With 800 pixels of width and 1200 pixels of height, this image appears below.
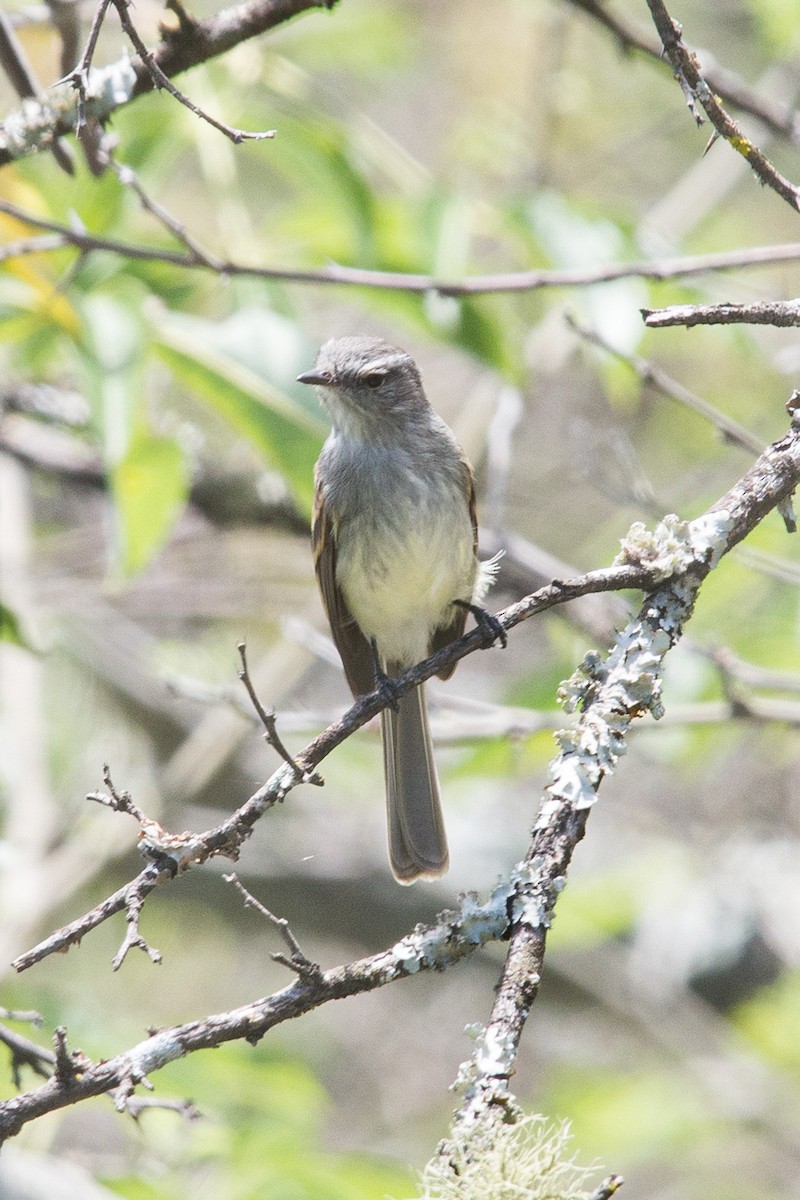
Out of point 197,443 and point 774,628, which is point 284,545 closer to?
point 197,443

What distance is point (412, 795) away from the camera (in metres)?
3.83

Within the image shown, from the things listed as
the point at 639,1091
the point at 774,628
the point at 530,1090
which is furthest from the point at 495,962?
the point at 774,628

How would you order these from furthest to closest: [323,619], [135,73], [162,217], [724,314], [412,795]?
[323,619]
[412,795]
[162,217]
[135,73]
[724,314]

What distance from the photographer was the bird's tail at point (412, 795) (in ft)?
11.8

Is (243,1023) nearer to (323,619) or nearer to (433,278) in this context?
(433,278)

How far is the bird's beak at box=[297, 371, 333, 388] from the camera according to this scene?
3586 mm

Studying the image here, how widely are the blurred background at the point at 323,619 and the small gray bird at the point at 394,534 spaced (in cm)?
23

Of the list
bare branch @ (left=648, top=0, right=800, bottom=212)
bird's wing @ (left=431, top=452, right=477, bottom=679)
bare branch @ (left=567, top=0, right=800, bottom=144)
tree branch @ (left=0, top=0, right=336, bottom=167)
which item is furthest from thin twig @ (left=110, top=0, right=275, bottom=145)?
bird's wing @ (left=431, top=452, right=477, bottom=679)

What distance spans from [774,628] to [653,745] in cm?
68

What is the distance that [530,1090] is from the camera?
26.2 ft

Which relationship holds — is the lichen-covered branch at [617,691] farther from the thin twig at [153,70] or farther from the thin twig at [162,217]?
the thin twig at [162,217]

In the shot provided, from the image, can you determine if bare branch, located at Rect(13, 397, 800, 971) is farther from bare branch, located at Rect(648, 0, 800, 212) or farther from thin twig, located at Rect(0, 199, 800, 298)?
thin twig, located at Rect(0, 199, 800, 298)

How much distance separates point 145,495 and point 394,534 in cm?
76

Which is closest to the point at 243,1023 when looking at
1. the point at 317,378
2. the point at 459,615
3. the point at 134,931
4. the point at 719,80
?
the point at 134,931
